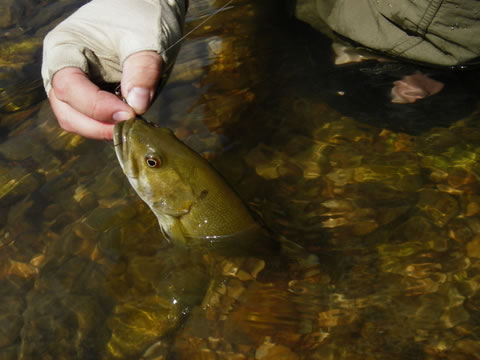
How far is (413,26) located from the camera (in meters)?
4.08

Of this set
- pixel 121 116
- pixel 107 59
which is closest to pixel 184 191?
pixel 121 116

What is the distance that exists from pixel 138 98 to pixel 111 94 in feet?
0.53

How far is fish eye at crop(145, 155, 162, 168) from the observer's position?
3.05 metres

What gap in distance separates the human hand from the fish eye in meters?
0.29

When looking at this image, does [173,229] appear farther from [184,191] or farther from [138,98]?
[138,98]

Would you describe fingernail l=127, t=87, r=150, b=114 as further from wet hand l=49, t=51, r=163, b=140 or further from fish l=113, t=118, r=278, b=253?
fish l=113, t=118, r=278, b=253

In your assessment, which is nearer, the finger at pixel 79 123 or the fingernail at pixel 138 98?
the fingernail at pixel 138 98

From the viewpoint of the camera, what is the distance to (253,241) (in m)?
3.29

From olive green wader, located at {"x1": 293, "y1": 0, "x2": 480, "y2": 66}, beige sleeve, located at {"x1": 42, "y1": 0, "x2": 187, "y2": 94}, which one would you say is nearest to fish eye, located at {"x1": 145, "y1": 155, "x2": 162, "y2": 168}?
beige sleeve, located at {"x1": 42, "y1": 0, "x2": 187, "y2": 94}

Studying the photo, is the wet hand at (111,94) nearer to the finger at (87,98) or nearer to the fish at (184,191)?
the finger at (87,98)

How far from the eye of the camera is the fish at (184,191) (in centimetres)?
304

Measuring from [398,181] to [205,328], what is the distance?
6.08 ft

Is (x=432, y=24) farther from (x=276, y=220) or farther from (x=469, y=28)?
(x=276, y=220)

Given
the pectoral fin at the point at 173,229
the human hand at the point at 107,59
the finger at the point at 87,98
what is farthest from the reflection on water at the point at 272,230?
the finger at the point at 87,98
